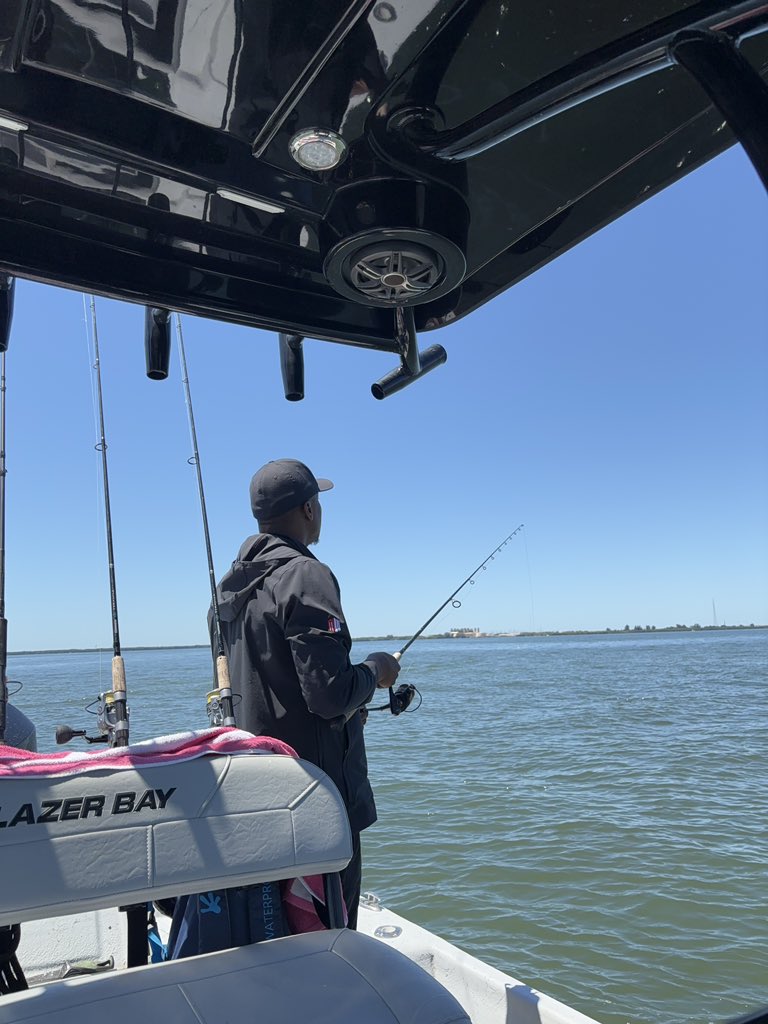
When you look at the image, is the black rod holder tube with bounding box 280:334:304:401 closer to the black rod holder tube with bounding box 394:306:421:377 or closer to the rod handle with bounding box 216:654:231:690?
the black rod holder tube with bounding box 394:306:421:377

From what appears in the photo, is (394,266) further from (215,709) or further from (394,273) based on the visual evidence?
(215,709)

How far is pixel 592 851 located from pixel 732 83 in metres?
6.02


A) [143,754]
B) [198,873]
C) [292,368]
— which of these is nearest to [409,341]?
[292,368]

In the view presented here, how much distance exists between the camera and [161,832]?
101cm

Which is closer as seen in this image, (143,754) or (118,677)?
(143,754)

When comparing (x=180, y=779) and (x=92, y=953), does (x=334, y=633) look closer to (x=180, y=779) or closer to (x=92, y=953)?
(x=180, y=779)

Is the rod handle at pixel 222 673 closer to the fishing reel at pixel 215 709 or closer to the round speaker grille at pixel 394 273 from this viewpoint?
the fishing reel at pixel 215 709

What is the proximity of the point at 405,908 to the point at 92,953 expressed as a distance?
9.22ft

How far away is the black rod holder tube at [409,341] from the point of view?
1767 millimetres

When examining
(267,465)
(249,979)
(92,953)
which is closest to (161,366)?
(267,465)

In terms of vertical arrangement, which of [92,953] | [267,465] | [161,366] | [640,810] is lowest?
[640,810]

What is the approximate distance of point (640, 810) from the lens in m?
6.96

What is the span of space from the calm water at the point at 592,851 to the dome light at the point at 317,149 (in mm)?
1929

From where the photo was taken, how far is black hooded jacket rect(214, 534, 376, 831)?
5.68 feet
